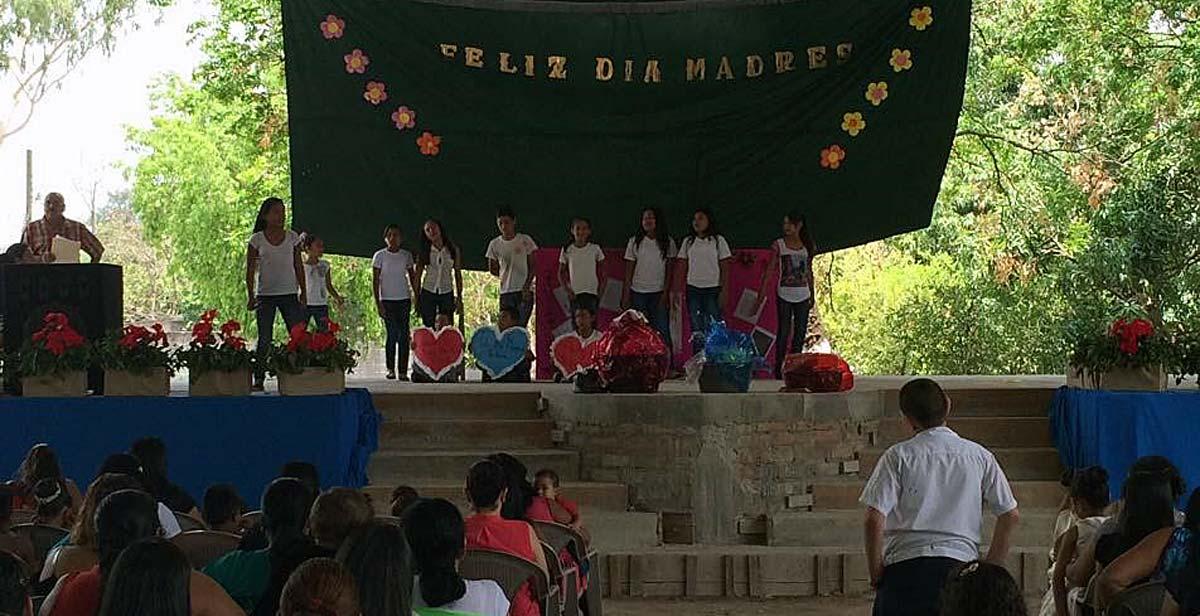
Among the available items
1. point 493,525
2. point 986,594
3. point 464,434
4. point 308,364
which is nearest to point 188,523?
point 493,525

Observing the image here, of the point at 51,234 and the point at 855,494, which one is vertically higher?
the point at 51,234

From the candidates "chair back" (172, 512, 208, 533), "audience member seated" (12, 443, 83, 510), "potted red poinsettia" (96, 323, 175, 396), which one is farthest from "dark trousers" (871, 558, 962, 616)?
"potted red poinsettia" (96, 323, 175, 396)

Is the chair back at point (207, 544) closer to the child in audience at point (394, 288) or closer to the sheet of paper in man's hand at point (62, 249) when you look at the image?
the sheet of paper in man's hand at point (62, 249)

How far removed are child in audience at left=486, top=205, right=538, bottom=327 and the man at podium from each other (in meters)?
2.98

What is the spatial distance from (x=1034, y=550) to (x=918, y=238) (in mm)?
15307

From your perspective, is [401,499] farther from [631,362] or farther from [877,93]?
[877,93]

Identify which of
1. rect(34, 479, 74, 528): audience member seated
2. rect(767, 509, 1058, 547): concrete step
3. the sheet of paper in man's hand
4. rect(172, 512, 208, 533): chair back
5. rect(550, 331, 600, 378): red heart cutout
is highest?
the sheet of paper in man's hand

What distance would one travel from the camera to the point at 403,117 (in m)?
14.1

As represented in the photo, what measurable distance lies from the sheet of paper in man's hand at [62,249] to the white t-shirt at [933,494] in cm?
759

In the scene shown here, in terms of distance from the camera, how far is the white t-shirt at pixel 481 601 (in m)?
4.54

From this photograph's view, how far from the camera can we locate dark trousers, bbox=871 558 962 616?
5.12 meters

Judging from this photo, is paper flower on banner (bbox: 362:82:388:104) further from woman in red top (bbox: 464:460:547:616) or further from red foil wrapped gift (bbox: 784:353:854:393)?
woman in red top (bbox: 464:460:547:616)

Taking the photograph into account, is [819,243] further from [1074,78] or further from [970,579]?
[970,579]

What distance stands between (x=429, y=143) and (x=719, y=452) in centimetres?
526
